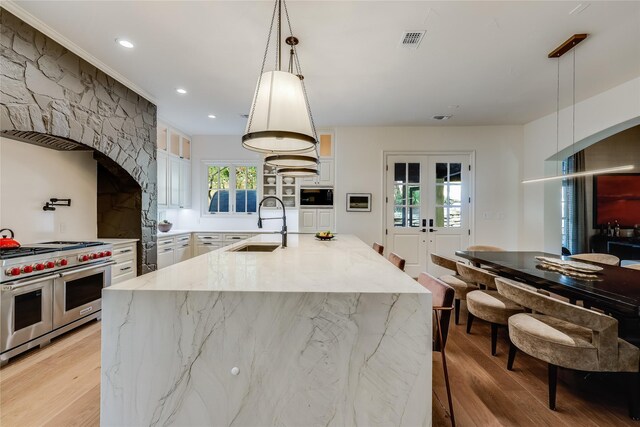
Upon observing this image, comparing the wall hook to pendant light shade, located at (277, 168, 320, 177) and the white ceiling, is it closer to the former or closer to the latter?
the white ceiling

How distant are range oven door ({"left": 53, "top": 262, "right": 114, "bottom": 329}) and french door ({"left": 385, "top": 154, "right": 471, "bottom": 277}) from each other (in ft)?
14.2

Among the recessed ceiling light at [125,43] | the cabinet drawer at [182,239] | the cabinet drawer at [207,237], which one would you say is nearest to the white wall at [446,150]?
the cabinet drawer at [207,237]

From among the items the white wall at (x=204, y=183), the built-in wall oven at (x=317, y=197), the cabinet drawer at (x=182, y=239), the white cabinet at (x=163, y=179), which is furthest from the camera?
the white wall at (x=204, y=183)

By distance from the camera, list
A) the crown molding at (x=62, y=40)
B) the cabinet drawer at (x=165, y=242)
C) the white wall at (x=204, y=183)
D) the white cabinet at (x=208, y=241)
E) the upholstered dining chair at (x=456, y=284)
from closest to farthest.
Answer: the crown molding at (x=62, y=40) < the upholstered dining chair at (x=456, y=284) < the cabinet drawer at (x=165, y=242) < the white cabinet at (x=208, y=241) < the white wall at (x=204, y=183)

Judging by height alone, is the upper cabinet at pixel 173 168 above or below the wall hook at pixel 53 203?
above

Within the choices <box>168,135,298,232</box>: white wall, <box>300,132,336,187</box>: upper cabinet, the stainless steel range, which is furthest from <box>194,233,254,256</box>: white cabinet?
the stainless steel range

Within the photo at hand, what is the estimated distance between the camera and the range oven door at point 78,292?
269 centimetres

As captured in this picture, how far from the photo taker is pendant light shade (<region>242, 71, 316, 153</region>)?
1.56m

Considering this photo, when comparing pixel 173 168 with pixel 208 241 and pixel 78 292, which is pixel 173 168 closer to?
pixel 208 241

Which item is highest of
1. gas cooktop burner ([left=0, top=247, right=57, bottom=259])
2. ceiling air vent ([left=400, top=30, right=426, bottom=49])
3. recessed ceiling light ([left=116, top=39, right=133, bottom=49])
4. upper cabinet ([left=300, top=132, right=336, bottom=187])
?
recessed ceiling light ([left=116, top=39, right=133, bottom=49])

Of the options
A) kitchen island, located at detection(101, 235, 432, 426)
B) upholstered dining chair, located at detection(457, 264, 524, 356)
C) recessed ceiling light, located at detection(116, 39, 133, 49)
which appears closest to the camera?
kitchen island, located at detection(101, 235, 432, 426)

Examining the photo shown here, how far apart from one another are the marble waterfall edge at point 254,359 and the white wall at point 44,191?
2.61 meters

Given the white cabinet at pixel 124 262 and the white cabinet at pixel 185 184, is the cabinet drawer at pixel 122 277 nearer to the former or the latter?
the white cabinet at pixel 124 262

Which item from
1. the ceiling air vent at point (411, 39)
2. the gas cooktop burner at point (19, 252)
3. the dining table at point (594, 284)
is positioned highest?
the ceiling air vent at point (411, 39)
